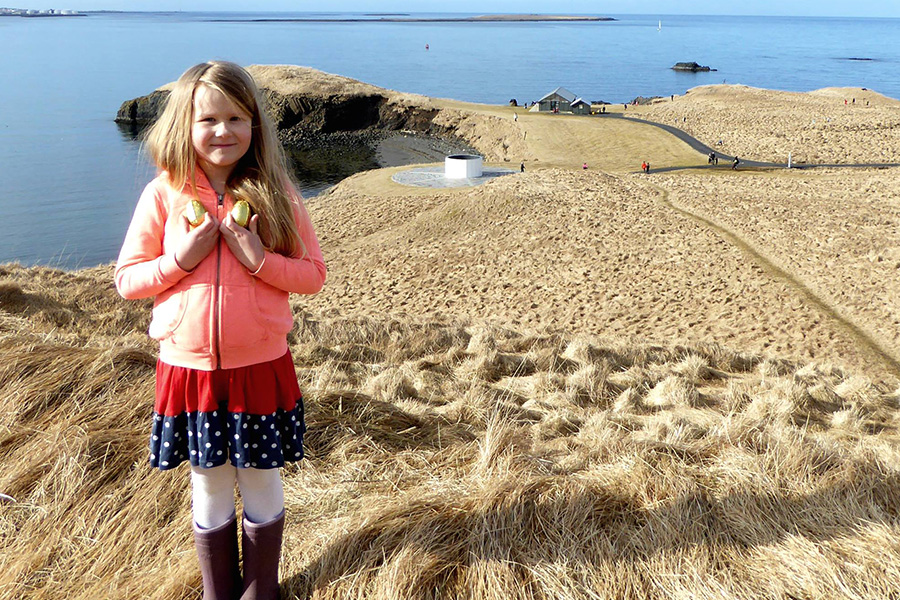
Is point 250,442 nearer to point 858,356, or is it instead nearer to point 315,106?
point 858,356

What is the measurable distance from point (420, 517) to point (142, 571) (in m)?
1.03

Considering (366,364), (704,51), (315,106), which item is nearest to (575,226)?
(366,364)

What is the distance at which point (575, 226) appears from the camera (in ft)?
68.5

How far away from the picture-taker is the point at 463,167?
29.7m

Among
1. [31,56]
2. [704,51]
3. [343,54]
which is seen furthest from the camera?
[704,51]

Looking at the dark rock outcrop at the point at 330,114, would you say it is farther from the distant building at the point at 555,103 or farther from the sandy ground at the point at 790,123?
the sandy ground at the point at 790,123

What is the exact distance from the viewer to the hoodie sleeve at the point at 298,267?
216 cm

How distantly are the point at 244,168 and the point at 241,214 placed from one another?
0.27m

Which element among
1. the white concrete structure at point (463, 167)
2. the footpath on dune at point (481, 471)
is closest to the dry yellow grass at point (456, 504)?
the footpath on dune at point (481, 471)

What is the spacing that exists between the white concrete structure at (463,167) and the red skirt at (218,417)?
91.8 ft

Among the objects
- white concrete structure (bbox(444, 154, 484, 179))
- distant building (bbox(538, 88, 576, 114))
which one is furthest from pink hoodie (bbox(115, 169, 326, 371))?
distant building (bbox(538, 88, 576, 114))

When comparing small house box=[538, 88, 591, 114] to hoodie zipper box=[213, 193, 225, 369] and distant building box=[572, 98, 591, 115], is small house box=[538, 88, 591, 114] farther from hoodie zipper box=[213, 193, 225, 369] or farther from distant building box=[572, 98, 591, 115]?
hoodie zipper box=[213, 193, 225, 369]

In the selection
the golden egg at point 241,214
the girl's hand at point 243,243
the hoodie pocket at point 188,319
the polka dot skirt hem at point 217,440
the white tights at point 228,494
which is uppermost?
the golden egg at point 241,214

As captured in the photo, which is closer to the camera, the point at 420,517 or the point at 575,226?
the point at 420,517
